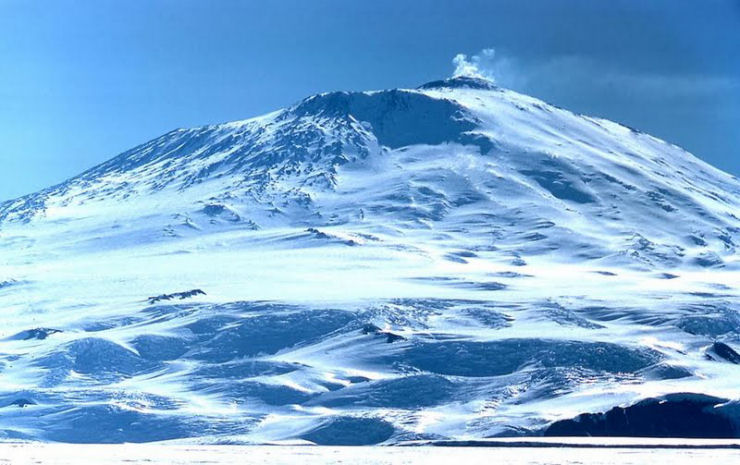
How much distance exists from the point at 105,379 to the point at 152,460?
6643 centimetres

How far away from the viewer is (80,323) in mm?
183125

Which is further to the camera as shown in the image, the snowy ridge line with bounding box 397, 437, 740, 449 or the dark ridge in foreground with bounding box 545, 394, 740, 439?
the dark ridge in foreground with bounding box 545, 394, 740, 439

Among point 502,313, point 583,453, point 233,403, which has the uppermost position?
point 502,313

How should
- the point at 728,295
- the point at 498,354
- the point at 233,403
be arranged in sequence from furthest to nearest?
1. the point at 728,295
2. the point at 498,354
3. the point at 233,403

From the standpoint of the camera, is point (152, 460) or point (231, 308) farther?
point (231, 308)

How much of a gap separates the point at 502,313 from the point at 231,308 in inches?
1397

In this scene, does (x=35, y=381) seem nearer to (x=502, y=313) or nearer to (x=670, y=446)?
(x=502, y=313)

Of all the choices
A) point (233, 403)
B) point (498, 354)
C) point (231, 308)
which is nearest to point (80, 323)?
point (231, 308)

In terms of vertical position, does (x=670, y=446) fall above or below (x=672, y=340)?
below

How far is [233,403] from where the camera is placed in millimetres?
144125

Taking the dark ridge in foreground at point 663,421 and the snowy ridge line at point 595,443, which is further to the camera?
the dark ridge in foreground at point 663,421

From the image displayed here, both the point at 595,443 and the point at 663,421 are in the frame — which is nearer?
the point at 595,443

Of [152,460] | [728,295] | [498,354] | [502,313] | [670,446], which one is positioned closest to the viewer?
[152,460]

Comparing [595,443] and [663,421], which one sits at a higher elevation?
[663,421]
